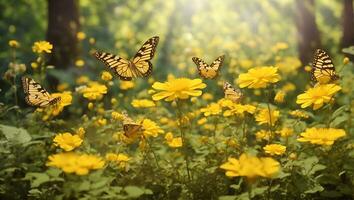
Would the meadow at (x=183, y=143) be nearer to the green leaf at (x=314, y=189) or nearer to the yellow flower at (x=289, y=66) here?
the green leaf at (x=314, y=189)

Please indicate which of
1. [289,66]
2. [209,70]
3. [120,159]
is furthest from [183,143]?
[289,66]

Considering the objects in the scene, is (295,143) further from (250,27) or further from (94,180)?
(250,27)

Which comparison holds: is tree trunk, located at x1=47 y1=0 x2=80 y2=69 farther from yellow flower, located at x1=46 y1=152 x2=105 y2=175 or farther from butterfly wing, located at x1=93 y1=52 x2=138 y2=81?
yellow flower, located at x1=46 y1=152 x2=105 y2=175

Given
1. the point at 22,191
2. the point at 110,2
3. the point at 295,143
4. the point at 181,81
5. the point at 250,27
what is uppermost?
the point at 110,2

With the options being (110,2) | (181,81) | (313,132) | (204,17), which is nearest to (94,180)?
(181,81)

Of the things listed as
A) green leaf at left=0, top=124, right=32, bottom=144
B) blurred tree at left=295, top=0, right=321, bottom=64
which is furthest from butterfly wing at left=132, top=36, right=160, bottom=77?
blurred tree at left=295, top=0, right=321, bottom=64

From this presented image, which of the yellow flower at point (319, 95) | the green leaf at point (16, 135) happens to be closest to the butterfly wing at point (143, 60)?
the green leaf at point (16, 135)
